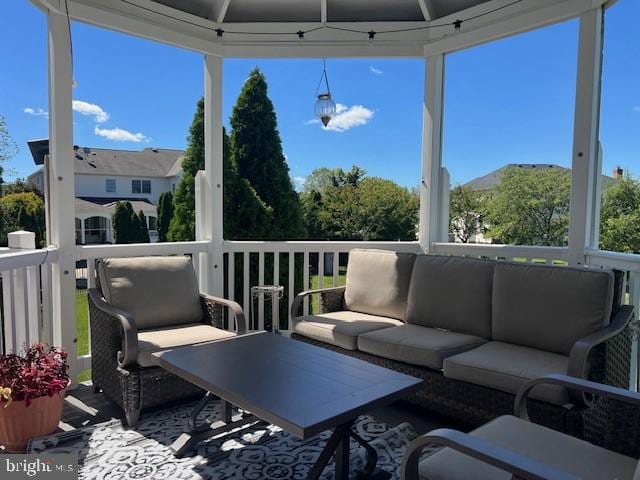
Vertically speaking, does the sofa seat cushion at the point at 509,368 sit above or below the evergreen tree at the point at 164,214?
below

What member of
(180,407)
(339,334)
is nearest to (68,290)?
(180,407)

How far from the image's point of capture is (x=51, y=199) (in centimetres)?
360

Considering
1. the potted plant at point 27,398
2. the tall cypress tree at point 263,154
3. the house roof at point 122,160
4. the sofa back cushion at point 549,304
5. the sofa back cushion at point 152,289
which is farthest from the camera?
the tall cypress tree at point 263,154

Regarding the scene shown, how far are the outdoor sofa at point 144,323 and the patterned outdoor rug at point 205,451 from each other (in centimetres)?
23

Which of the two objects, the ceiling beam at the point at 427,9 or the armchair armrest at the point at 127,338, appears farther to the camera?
the ceiling beam at the point at 427,9

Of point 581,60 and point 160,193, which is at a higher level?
point 581,60

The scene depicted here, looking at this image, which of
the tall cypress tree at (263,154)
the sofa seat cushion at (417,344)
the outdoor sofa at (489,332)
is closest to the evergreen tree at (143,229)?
the tall cypress tree at (263,154)

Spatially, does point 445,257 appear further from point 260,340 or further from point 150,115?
point 150,115

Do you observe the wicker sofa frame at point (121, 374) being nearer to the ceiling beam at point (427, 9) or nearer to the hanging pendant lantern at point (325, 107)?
the hanging pendant lantern at point (325, 107)

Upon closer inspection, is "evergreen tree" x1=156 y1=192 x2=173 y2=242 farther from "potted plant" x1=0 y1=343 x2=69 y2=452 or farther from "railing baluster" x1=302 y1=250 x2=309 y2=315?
"potted plant" x1=0 y1=343 x2=69 y2=452

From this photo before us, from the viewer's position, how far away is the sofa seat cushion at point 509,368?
2385 mm

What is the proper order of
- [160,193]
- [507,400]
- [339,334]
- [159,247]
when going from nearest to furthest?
1. [507,400]
2. [339,334]
3. [159,247]
4. [160,193]

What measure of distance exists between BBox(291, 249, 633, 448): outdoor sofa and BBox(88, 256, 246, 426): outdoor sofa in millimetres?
836

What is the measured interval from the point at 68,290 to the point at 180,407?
1303 mm
